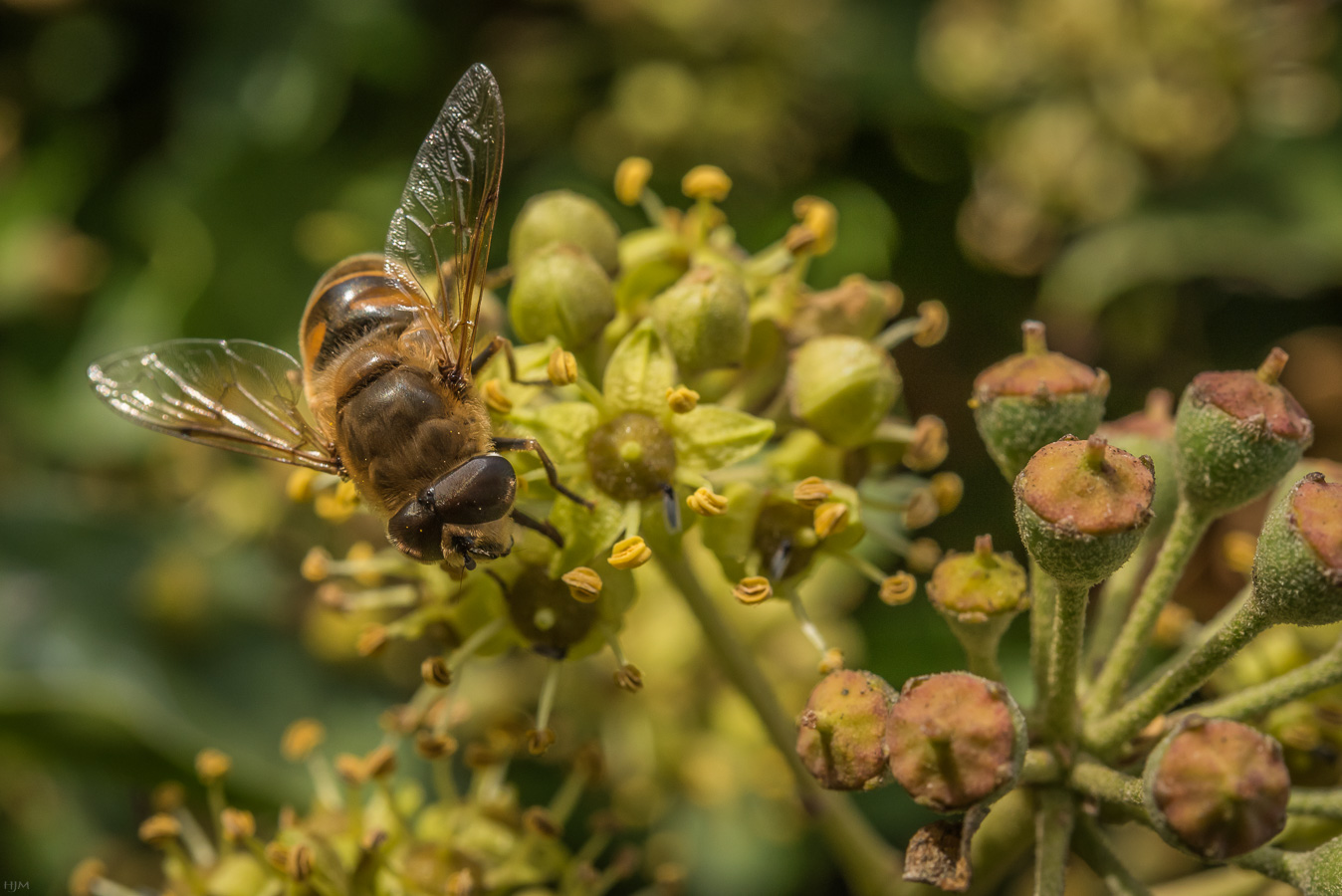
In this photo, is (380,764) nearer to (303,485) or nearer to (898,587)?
(303,485)

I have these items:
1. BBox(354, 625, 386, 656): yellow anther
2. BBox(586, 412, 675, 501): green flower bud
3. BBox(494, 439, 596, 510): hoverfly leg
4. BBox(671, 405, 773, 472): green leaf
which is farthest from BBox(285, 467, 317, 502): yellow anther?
BBox(671, 405, 773, 472): green leaf

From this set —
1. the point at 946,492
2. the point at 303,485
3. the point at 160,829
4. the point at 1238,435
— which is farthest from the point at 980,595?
the point at 160,829

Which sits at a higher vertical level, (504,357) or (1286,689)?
(504,357)

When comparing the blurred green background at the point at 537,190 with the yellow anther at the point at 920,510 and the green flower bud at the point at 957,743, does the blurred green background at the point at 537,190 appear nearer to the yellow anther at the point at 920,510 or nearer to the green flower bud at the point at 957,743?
the yellow anther at the point at 920,510

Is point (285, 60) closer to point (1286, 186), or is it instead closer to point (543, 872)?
point (543, 872)

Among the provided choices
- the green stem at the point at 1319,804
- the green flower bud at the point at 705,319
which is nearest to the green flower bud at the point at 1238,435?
the green stem at the point at 1319,804

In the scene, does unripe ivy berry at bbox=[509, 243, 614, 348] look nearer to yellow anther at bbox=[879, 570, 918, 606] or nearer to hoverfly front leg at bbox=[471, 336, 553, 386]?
hoverfly front leg at bbox=[471, 336, 553, 386]
